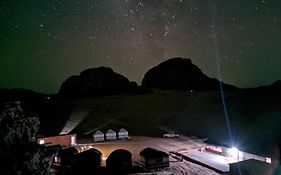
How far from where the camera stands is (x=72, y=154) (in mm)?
29000

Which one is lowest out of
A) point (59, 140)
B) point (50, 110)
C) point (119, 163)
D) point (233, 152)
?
point (119, 163)

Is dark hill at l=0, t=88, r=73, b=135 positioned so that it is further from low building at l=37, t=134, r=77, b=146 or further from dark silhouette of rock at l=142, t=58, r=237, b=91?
dark silhouette of rock at l=142, t=58, r=237, b=91

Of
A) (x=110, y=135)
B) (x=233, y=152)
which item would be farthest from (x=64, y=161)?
(x=233, y=152)

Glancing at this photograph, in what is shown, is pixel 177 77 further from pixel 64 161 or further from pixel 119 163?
pixel 119 163

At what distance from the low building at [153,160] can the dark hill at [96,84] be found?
66527 mm

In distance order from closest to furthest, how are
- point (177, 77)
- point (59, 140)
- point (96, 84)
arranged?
1. point (59, 140)
2. point (96, 84)
3. point (177, 77)

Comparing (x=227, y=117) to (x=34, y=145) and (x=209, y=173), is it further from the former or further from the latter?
(x=34, y=145)

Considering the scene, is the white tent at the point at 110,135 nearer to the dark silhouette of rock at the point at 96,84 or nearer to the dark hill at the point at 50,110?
the dark hill at the point at 50,110

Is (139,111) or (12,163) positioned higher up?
(139,111)

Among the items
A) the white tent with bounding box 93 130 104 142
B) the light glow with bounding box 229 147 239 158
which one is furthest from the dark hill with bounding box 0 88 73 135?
the light glow with bounding box 229 147 239 158

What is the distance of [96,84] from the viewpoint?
100 metres

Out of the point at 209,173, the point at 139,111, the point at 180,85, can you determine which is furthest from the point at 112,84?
the point at 209,173

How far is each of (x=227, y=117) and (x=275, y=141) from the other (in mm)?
32154

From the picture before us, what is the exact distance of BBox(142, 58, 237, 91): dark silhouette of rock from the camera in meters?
107
